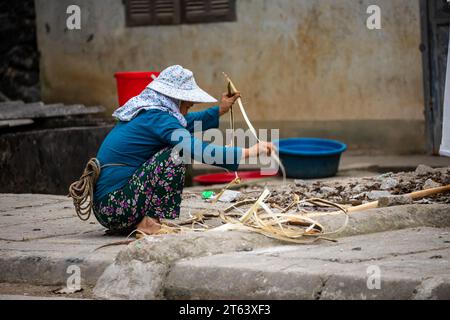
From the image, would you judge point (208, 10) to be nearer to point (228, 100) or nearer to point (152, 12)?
point (152, 12)

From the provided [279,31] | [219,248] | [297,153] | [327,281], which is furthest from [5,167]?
[327,281]

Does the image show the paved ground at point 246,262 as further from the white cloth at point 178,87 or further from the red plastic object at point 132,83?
the red plastic object at point 132,83

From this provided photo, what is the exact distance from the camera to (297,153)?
10047mm

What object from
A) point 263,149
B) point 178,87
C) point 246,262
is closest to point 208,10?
point 178,87

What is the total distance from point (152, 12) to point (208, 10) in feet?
2.62

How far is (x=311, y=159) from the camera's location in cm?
1004

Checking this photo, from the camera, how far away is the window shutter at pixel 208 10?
11661mm

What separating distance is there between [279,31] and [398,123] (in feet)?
6.01

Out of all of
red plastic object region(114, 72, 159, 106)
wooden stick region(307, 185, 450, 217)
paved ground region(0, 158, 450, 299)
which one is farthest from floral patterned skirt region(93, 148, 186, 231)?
red plastic object region(114, 72, 159, 106)

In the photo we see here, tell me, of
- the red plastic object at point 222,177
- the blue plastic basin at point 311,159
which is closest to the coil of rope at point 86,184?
the blue plastic basin at point 311,159

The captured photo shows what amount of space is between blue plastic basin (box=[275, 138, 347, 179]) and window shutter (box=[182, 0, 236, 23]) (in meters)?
2.14

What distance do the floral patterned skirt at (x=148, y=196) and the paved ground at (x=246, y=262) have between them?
159mm
